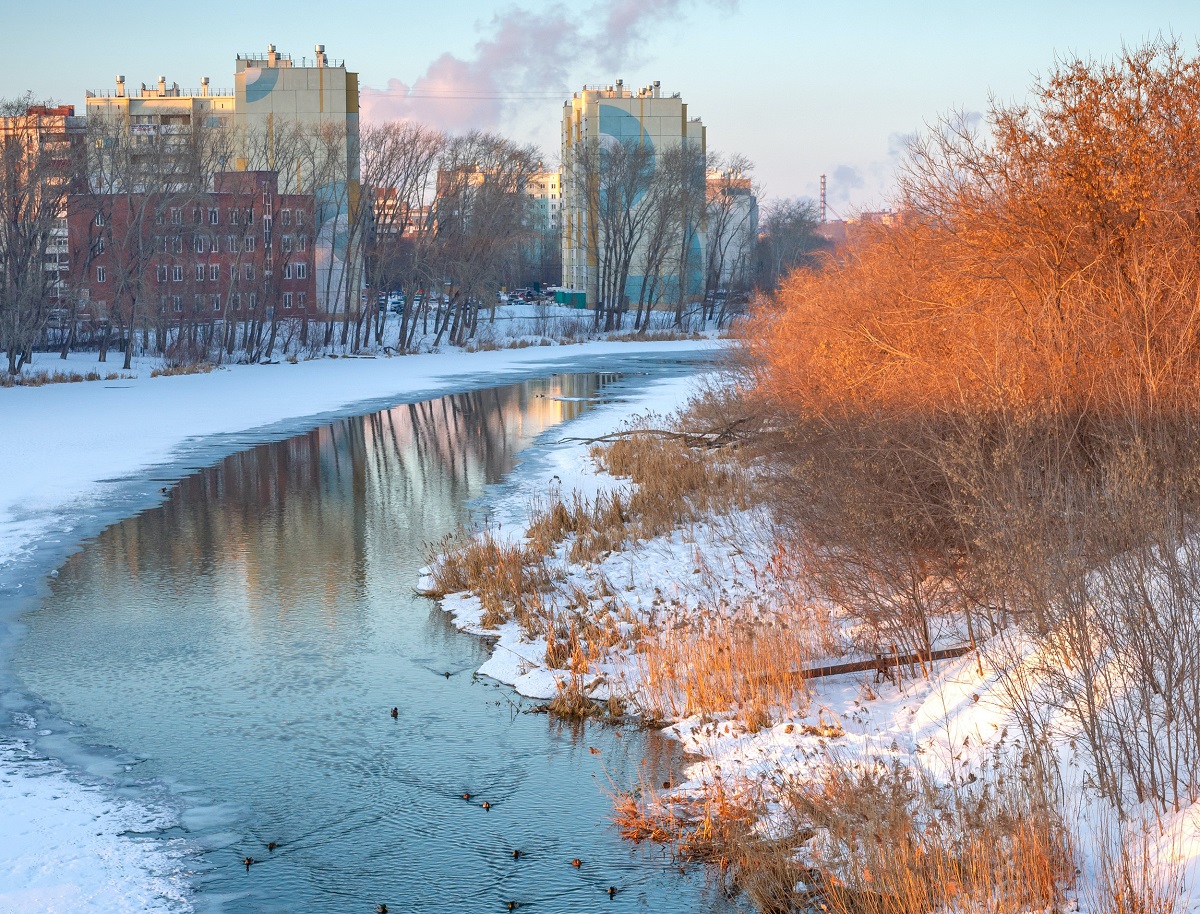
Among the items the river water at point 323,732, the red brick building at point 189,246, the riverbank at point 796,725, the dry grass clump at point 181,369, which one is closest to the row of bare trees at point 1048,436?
the riverbank at point 796,725

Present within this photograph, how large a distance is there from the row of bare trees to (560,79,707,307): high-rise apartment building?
218 feet

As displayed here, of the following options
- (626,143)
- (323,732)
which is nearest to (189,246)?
(626,143)

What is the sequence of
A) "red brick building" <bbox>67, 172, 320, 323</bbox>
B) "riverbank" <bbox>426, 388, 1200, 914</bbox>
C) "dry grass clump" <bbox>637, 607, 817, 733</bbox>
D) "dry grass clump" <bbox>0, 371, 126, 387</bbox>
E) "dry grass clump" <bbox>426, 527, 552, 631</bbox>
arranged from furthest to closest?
"red brick building" <bbox>67, 172, 320, 323</bbox> < "dry grass clump" <bbox>0, 371, 126, 387</bbox> < "dry grass clump" <bbox>426, 527, 552, 631</bbox> < "dry grass clump" <bbox>637, 607, 817, 733</bbox> < "riverbank" <bbox>426, 388, 1200, 914</bbox>

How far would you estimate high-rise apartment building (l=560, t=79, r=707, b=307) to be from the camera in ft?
267

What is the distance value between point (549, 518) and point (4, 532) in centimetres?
739

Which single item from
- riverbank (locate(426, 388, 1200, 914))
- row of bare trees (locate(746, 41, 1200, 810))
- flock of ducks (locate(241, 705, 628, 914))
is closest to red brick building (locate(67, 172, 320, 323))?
riverbank (locate(426, 388, 1200, 914))

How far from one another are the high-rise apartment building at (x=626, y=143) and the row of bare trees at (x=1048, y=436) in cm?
6655

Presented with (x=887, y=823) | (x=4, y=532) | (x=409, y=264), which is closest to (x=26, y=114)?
(x=409, y=264)

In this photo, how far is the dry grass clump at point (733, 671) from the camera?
1012cm

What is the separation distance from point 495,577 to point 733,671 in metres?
4.51

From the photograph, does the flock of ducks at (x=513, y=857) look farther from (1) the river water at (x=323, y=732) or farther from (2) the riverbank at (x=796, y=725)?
(2) the riverbank at (x=796, y=725)

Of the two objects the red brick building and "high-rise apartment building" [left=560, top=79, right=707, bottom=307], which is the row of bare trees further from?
"high-rise apartment building" [left=560, top=79, right=707, bottom=307]

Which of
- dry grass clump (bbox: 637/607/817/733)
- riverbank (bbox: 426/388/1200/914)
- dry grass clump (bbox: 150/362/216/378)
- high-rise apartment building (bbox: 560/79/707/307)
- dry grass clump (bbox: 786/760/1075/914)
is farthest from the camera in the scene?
high-rise apartment building (bbox: 560/79/707/307)

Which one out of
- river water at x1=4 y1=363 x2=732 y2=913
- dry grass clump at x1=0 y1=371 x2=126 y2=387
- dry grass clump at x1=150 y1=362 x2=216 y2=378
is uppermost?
dry grass clump at x1=150 y1=362 x2=216 y2=378
